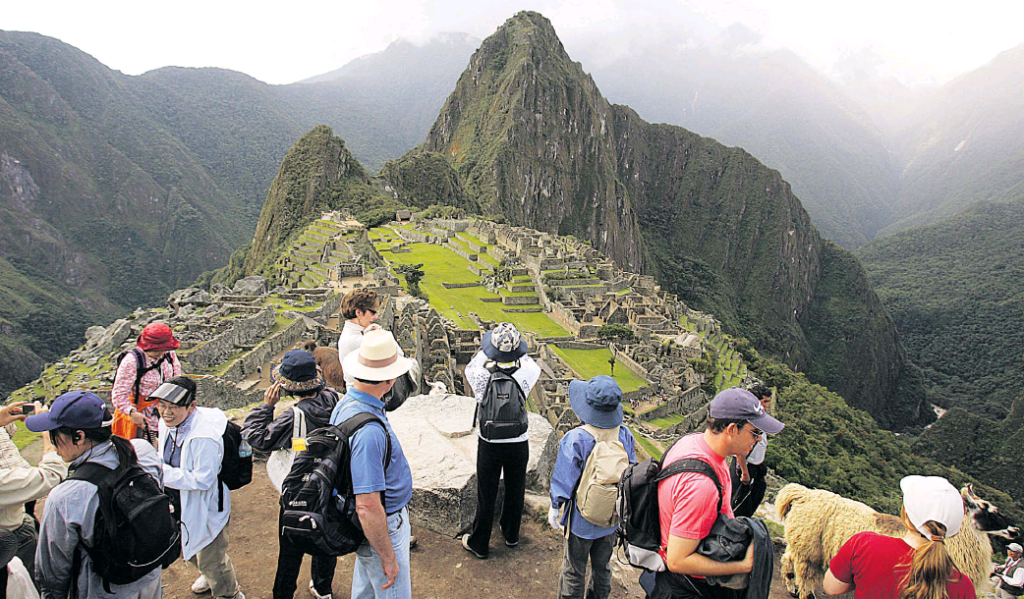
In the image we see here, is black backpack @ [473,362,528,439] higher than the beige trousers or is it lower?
higher

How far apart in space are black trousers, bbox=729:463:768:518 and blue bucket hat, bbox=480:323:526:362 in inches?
82.7

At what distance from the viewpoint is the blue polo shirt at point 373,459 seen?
10.4 feet

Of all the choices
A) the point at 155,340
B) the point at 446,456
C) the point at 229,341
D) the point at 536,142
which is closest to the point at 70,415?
the point at 155,340

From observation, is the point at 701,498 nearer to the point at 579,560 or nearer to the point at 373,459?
the point at 579,560

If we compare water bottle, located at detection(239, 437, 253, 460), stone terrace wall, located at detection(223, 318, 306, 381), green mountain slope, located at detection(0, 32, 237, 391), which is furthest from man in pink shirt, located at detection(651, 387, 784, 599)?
green mountain slope, located at detection(0, 32, 237, 391)

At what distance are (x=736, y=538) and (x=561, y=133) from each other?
14040cm

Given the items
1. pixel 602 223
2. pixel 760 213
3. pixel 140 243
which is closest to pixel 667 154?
pixel 760 213

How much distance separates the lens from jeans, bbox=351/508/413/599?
348 cm

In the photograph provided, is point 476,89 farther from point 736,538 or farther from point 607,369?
point 736,538

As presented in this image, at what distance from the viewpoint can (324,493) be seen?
3.16 m

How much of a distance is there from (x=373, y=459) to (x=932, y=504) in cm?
311

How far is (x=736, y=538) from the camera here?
2.92 meters

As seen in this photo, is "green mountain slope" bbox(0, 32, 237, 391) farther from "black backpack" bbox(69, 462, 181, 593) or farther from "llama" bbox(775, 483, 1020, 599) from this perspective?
"llama" bbox(775, 483, 1020, 599)

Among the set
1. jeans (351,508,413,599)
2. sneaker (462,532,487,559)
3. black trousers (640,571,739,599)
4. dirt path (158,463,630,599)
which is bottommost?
dirt path (158,463,630,599)
